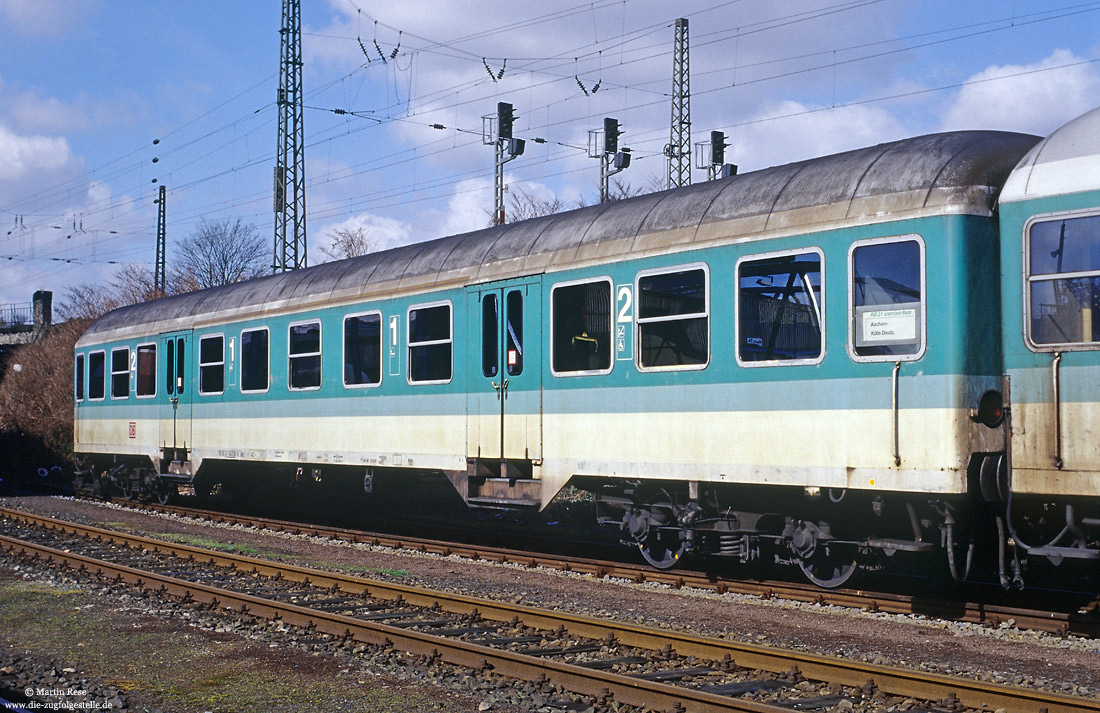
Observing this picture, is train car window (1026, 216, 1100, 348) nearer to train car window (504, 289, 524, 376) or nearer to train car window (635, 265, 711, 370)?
train car window (635, 265, 711, 370)

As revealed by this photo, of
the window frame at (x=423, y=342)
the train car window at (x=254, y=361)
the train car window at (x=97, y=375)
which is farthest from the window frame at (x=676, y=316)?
the train car window at (x=97, y=375)

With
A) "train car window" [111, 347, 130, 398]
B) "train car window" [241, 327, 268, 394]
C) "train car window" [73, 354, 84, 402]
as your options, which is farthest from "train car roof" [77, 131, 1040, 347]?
"train car window" [73, 354, 84, 402]

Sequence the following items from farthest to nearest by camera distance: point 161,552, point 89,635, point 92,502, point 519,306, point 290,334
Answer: point 92,502, point 290,334, point 161,552, point 519,306, point 89,635

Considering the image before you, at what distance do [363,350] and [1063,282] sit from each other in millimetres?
9225

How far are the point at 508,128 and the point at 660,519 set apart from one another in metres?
16.8

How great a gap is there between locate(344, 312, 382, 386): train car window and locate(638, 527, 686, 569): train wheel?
464 cm

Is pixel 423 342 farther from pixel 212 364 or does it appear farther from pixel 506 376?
pixel 212 364

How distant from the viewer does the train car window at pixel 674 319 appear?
10.4 metres

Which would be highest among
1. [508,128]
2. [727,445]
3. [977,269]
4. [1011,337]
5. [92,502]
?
[508,128]

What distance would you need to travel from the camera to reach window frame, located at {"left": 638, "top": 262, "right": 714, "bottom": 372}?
10.3m

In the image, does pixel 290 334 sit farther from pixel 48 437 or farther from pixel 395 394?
pixel 48 437

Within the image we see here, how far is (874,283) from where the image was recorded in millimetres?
9102

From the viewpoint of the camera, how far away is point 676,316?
10703 millimetres

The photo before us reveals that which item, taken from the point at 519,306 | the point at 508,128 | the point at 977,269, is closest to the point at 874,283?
the point at 977,269
